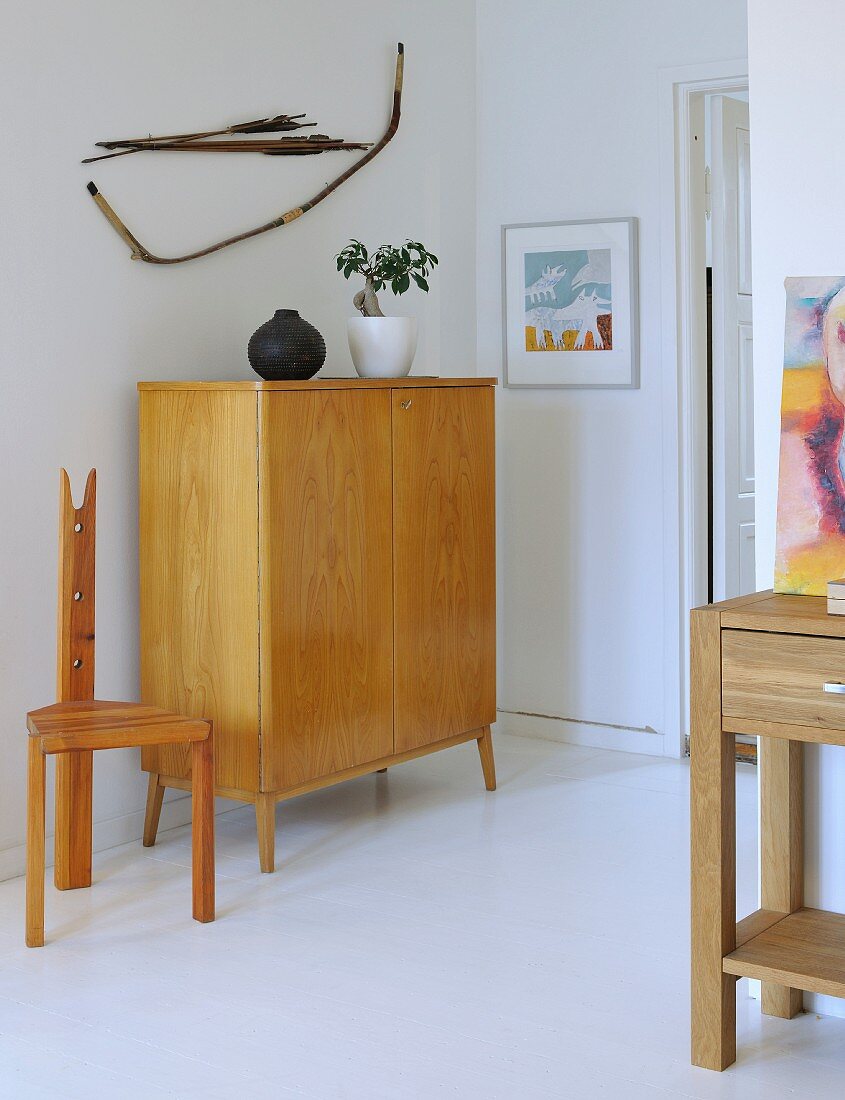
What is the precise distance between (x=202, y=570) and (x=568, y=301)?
1796 millimetres

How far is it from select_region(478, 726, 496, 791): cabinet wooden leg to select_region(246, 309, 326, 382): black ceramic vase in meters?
1.23

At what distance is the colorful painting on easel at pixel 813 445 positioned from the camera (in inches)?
89.7

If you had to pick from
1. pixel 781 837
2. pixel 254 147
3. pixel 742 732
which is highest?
pixel 254 147

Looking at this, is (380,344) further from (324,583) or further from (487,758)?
(487,758)

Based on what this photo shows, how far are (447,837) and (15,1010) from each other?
1.36 m

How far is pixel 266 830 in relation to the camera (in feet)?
10.9

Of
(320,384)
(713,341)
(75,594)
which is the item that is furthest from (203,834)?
(713,341)

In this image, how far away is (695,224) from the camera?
4.36 m

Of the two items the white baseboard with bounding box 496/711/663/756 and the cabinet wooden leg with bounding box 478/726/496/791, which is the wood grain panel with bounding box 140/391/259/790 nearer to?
the cabinet wooden leg with bounding box 478/726/496/791

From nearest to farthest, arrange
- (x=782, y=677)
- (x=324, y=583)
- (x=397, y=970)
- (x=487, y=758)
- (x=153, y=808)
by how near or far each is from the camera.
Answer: (x=782, y=677), (x=397, y=970), (x=324, y=583), (x=153, y=808), (x=487, y=758)

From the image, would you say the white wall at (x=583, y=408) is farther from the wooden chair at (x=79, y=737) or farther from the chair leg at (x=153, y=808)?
the wooden chair at (x=79, y=737)

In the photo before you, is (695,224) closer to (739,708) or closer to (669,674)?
(669,674)

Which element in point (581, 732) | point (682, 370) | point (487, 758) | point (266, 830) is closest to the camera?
point (266, 830)

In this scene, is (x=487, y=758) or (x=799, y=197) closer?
(x=799, y=197)
